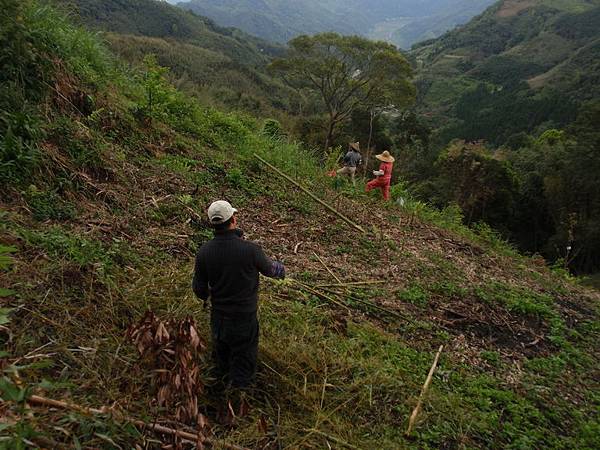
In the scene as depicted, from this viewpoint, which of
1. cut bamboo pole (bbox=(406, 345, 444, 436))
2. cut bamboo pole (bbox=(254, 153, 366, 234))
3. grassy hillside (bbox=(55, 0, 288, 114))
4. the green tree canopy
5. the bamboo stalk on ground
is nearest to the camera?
cut bamboo pole (bbox=(406, 345, 444, 436))

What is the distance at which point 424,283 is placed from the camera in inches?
235

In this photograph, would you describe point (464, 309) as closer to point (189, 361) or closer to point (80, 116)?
point (189, 361)

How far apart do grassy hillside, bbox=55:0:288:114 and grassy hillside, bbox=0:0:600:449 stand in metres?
16.6

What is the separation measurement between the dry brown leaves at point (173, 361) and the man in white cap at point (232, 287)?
0.31 metres

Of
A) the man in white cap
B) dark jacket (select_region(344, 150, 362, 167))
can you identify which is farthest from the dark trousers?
dark jacket (select_region(344, 150, 362, 167))

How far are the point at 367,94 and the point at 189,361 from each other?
968 inches

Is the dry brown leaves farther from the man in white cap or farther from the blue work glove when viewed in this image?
the blue work glove

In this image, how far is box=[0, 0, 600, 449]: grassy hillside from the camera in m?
2.66

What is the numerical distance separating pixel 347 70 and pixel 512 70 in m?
88.1

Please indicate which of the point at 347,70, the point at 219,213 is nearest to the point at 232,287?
the point at 219,213

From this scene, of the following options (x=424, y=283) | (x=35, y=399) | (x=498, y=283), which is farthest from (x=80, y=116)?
(x=498, y=283)

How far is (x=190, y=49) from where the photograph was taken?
5381 cm

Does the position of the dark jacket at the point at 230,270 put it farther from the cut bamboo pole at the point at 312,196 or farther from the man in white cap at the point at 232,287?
the cut bamboo pole at the point at 312,196

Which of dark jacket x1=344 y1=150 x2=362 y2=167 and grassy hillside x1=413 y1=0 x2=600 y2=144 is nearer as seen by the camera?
dark jacket x1=344 y1=150 x2=362 y2=167
